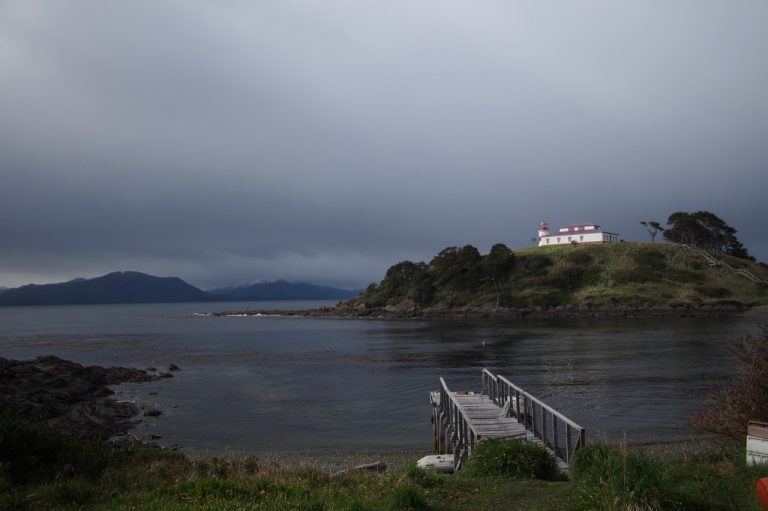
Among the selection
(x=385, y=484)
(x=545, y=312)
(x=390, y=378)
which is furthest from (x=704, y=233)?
(x=385, y=484)

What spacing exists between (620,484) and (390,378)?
32.7m

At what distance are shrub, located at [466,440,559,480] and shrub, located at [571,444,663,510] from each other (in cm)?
250

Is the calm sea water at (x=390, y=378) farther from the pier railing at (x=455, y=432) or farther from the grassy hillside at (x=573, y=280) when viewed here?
the grassy hillside at (x=573, y=280)

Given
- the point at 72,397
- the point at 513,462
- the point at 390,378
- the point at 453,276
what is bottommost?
the point at 390,378

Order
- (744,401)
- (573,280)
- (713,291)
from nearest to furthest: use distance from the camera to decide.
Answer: (744,401) → (713,291) → (573,280)

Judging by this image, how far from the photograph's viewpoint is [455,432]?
18.7 m

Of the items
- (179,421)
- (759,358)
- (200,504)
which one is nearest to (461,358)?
(179,421)

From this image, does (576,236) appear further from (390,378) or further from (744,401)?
(744,401)

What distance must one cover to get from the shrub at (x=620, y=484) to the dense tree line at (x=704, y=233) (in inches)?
5797

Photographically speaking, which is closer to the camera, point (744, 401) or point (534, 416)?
point (744, 401)

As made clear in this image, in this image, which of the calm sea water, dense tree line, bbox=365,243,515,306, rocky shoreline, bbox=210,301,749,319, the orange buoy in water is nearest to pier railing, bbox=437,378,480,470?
the calm sea water

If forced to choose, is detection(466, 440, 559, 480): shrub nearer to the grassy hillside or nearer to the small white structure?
the grassy hillside

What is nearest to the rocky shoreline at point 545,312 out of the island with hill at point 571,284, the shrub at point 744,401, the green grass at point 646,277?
the island with hill at point 571,284

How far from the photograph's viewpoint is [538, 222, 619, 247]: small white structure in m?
143
